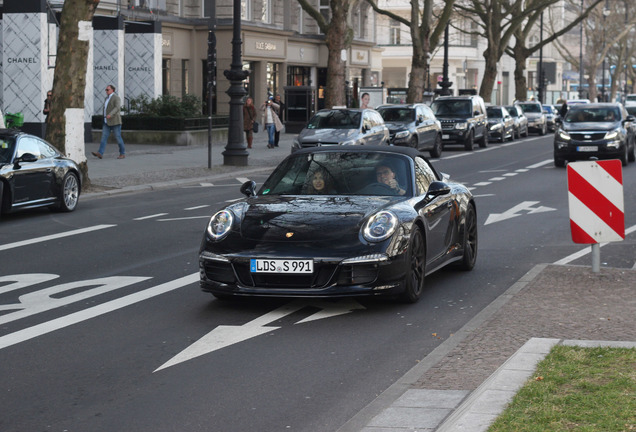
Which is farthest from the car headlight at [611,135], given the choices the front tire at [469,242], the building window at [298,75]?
the building window at [298,75]

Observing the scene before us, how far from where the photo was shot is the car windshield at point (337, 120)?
1194 inches

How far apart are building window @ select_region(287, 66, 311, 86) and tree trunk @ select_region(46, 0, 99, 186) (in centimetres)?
3989

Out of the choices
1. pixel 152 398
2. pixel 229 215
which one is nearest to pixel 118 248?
pixel 229 215

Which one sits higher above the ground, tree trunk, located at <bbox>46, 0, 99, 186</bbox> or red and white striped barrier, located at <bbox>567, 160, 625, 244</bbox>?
tree trunk, located at <bbox>46, 0, 99, 186</bbox>

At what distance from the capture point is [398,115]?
3547 centimetres

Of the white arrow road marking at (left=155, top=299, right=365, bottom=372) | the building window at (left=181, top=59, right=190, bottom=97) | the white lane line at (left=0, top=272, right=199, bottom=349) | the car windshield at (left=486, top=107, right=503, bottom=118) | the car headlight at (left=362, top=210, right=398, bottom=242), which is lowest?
the white arrow road marking at (left=155, top=299, right=365, bottom=372)

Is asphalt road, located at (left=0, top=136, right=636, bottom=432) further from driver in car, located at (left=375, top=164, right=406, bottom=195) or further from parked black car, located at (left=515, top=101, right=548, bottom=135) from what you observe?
parked black car, located at (left=515, top=101, right=548, bottom=135)

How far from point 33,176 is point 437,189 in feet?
29.8

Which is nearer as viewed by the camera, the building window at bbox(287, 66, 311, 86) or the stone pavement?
the stone pavement

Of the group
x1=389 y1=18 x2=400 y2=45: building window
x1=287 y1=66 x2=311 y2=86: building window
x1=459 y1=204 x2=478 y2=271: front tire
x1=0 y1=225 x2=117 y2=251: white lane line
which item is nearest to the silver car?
x1=0 y1=225 x2=117 y2=251: white lane line

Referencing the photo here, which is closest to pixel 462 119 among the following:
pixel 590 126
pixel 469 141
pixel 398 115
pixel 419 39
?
pixel 469 141

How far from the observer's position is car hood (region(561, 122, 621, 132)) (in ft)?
96.5

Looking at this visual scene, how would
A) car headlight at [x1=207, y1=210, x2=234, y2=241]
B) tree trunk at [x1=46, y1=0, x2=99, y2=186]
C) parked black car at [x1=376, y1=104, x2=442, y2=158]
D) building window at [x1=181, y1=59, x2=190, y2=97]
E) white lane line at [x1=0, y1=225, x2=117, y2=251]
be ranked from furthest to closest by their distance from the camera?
building window at [x1=181, y1=59, x2=190, y2=97]
parked black car at [x1=376, y1=104, x2=442, y2=158]
tree trunk at [x1=46, y1=0, x2=99, y2=186]
white lane line at [x1=0, y1=225, x2=117, y2=251]
car headlight at [x1=207, y1=210, x2=234, y2=241]

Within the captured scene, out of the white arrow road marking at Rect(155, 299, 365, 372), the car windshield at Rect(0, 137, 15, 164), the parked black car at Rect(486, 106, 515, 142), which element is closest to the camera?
the white arrow road marking at Rect(155, 299, 365, 372)
